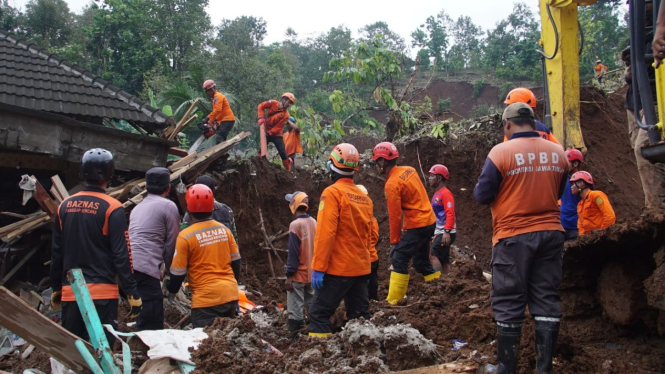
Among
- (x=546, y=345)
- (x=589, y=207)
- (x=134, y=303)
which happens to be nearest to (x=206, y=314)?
(x=134, y=303)

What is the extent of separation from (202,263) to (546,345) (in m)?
3.03

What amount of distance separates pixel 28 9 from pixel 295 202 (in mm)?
33881

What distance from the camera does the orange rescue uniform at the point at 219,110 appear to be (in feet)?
38.6

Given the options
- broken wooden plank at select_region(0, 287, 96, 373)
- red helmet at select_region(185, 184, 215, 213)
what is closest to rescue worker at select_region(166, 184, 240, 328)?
red helmet at select_region(185, 184, 215, 213)

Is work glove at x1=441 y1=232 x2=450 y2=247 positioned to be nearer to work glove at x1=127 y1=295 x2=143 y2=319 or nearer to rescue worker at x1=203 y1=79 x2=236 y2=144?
work glove at x1=127 y1=295 x2=143 y2=319

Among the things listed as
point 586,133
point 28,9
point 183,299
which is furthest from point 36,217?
point 28,9

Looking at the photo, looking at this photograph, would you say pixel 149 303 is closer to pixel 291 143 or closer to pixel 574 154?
pixel 574 154

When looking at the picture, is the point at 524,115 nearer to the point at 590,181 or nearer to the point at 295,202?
the point at 295,202

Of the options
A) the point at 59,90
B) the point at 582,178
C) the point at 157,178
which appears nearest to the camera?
the point at 157,178

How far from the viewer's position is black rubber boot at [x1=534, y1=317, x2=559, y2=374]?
371 centimetres

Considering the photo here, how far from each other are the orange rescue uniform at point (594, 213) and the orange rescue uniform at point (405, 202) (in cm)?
217

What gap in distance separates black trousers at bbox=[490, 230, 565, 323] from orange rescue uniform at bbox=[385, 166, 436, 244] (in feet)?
9.43

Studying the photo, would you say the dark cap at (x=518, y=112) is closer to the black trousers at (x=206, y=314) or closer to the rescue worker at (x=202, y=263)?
the rescue worker at (x=202, y=263)

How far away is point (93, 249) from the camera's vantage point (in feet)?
15.2
